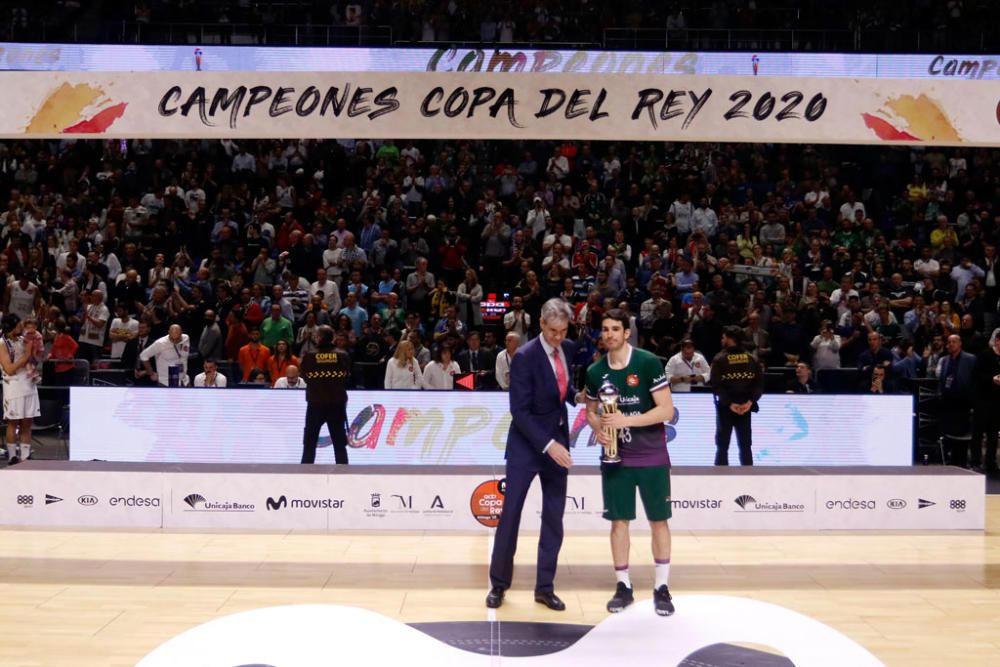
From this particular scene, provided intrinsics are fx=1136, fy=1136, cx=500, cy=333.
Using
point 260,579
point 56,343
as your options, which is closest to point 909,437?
point 260,579

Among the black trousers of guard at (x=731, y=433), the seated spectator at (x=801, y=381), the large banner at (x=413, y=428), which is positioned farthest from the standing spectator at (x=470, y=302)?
the black trousers of guard at (x=731, y=433)

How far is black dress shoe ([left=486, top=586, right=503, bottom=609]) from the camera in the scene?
7.19 meters

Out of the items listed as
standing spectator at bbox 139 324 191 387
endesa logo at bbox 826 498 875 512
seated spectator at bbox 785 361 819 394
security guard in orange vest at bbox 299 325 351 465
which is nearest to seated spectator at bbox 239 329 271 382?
standing spectator at bbox 139 324 191 387

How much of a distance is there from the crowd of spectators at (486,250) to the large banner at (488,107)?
4.04 meters

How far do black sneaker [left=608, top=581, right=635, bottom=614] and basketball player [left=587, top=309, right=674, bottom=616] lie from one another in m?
0.03

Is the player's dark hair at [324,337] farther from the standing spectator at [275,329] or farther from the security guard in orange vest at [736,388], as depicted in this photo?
the security guard in orange vest at [736,388]

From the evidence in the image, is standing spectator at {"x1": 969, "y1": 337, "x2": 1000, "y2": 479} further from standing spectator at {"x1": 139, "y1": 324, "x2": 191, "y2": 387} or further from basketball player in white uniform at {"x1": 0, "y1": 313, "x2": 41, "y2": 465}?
basketball player in white uniform at {"x1": 0, "y1": 313, "x2": 41, "y2": 465}

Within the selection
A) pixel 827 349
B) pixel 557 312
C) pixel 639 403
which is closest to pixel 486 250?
pixel 827 349

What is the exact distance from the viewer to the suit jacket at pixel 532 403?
23.2 ft

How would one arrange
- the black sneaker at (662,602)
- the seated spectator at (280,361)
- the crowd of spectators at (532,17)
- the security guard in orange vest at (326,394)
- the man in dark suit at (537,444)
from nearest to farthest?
the black sneaker at (662,602), the man in dark suit at (537,444), the security guard in orange vest at (326,394), the seated spectator at (280,361), the crowd of spectators at (532,17)

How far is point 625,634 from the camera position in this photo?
6.46m

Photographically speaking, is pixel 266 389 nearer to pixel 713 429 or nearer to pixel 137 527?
pixel 137 527

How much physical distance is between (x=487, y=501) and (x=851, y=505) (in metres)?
3.26

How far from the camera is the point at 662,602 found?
685cm
